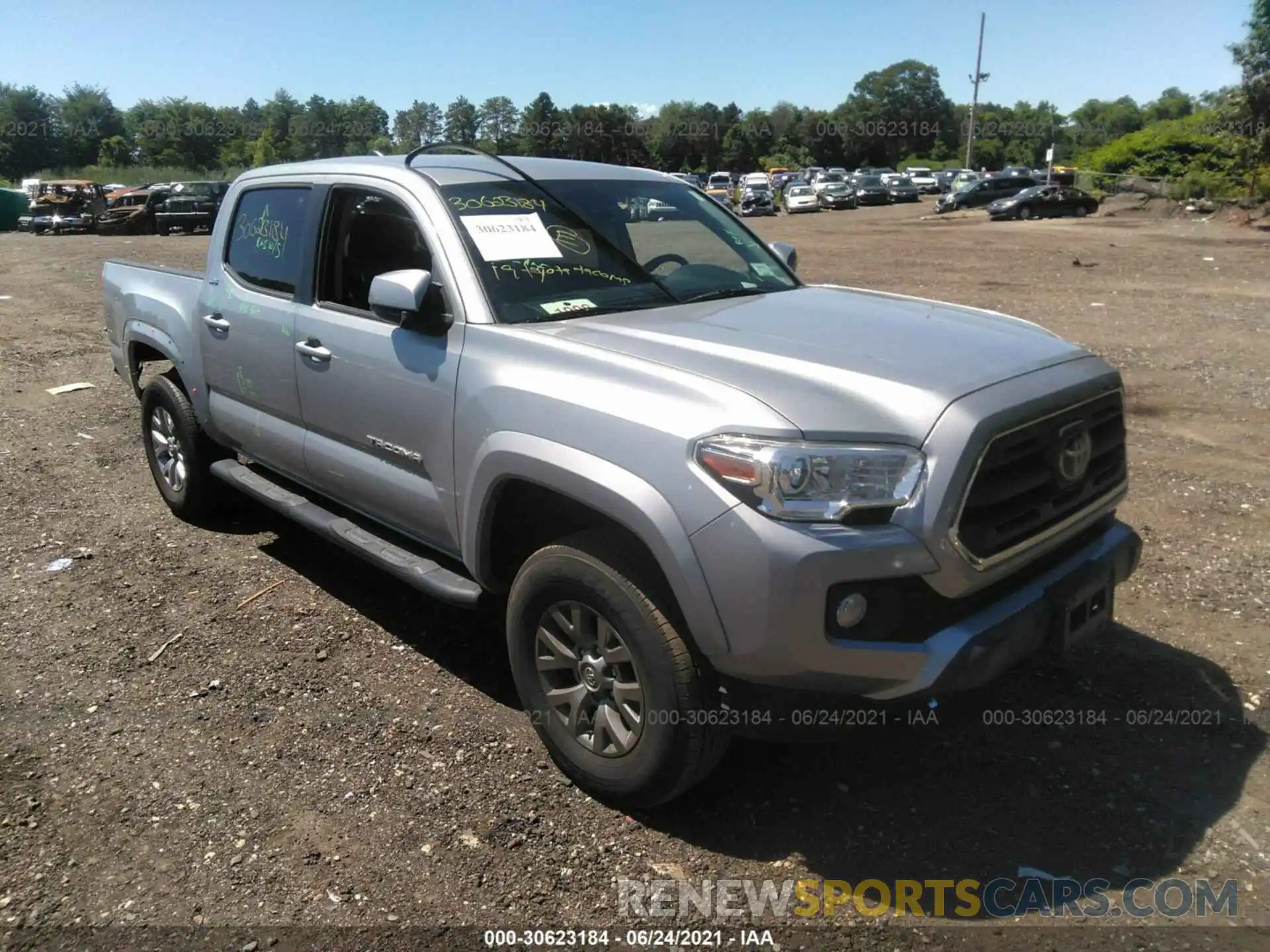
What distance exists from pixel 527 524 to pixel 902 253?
2095cm

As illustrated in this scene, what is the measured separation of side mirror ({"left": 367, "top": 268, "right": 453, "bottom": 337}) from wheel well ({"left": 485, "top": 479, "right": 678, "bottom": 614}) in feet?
2.25

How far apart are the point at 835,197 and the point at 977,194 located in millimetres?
7799

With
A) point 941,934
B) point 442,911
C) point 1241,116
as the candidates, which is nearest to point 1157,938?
point 941,934

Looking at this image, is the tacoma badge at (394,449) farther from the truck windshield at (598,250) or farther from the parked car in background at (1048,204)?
the parked car in background at (1048,204)

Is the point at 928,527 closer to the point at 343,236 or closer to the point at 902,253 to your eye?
the point at 343,236

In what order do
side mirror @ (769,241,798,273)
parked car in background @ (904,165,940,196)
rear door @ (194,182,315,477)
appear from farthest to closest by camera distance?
parked car in background @ (904,165,940,196), side mirror @ (769,241,798,273), rear door @ (194,182,315,477)

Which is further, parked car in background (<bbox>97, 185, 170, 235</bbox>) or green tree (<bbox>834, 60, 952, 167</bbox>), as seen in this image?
green tree (<bbox>834, 60, 952, 167</bbox>)

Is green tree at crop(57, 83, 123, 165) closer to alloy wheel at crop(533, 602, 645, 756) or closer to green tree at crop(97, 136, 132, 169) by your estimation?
green tree at crop(97, 136, 132, 169)

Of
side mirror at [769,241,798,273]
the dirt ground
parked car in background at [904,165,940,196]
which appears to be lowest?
the dirt ground

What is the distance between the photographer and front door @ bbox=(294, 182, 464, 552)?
137 inches

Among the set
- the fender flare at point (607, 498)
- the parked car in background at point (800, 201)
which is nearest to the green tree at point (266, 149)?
the parked car in background at point (800, 201)

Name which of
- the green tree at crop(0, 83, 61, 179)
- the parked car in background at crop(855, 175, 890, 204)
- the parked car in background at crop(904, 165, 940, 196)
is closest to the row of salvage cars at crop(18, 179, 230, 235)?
the parked car in background at crop(855, 175, 890, 204)

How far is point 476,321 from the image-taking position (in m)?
3.37

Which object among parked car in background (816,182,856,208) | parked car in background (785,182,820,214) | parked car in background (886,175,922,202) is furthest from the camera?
parked car in background (886,175,922,202)
